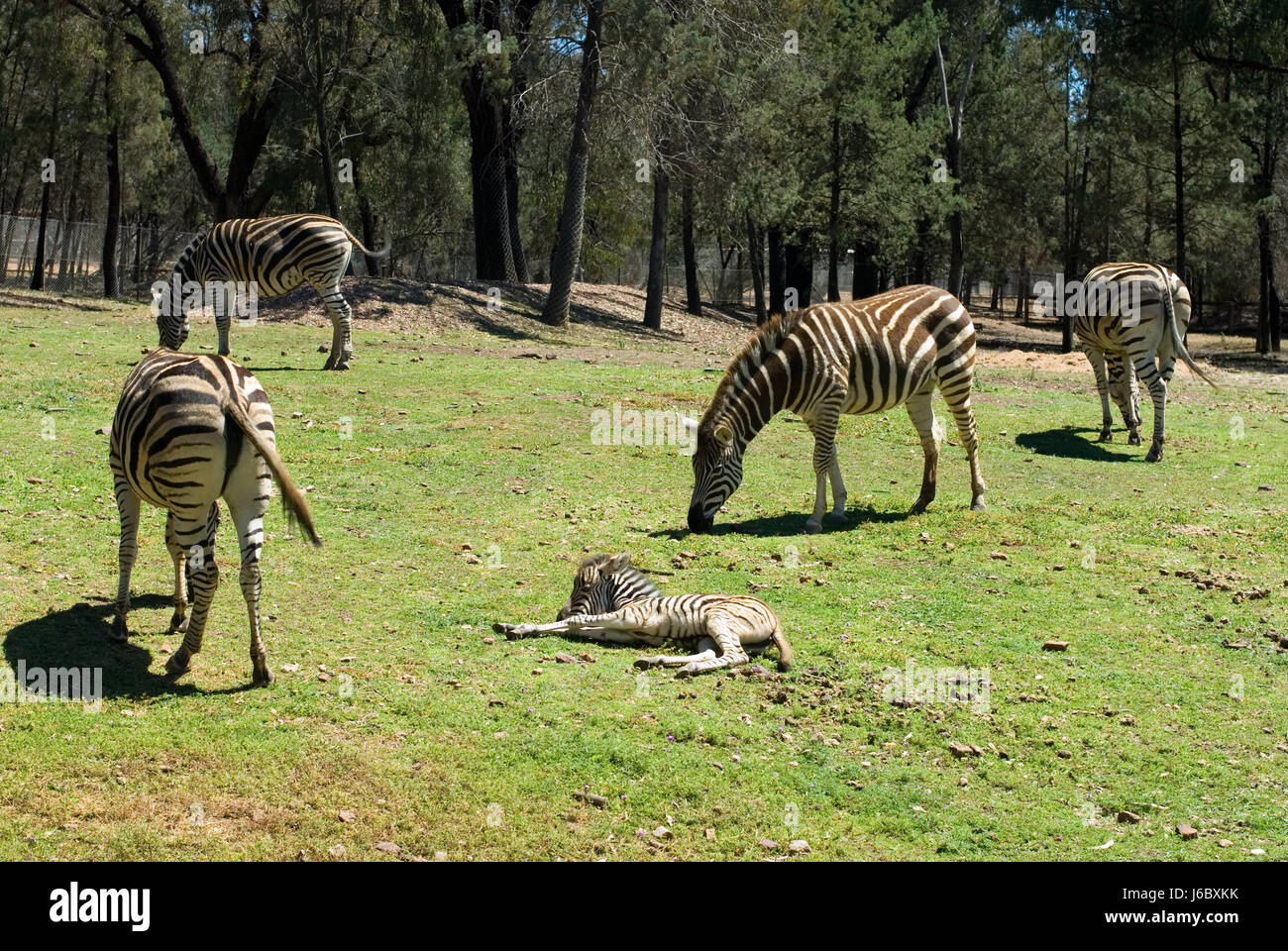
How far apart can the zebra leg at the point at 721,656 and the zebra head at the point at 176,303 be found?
13233mm

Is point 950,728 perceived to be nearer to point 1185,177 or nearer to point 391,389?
point 391,389

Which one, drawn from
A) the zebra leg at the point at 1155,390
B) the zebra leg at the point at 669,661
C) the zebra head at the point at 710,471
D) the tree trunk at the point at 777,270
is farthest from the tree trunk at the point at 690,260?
the zebra leg at the point at 669,661

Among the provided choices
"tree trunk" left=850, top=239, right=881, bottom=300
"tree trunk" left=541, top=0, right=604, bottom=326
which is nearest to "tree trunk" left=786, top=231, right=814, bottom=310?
"tree trunk" left=850, top=239, right=881, bottom=300

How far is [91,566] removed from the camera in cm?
1073

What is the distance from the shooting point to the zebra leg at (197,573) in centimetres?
833

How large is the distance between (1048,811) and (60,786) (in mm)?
5744

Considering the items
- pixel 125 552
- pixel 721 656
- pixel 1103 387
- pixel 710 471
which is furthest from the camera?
pixel 1103 387

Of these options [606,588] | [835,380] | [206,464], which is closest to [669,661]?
[606,588]

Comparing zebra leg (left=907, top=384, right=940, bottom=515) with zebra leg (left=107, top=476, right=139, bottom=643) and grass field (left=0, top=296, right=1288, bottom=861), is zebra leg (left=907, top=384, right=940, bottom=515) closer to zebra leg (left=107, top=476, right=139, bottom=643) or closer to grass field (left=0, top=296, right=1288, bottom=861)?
grass field (left=0, top=296, right=1288, bottom=861)

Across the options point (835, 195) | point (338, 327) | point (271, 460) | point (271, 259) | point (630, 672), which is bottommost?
point (630, 672)

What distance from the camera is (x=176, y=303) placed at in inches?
794

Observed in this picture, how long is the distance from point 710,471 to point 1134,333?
9.58 m

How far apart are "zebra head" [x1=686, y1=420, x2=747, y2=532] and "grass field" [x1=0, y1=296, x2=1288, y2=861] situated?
14.0 inches

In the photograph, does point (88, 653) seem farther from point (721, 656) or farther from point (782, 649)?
point (782, 649)
